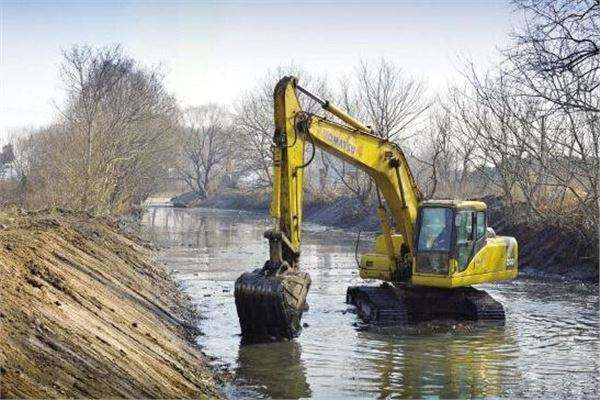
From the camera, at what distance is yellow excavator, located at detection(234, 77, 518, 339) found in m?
12.3

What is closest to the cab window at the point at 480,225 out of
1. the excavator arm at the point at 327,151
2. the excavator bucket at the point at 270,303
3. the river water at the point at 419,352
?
the excavator arm at the point at 327,151

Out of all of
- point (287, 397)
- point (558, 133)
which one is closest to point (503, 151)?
point (558, 133)

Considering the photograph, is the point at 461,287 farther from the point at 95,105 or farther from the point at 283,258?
the point at 95,105

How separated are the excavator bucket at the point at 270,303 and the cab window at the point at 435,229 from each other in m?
3.08

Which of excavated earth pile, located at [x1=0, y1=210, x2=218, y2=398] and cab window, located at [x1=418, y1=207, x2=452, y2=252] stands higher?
cab window, located at [x1=418, y1=207, x2=452, y2=252]

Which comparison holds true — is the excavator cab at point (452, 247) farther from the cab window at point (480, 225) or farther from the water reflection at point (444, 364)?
the water reflection at point (444, 364)

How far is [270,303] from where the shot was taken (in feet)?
39.3

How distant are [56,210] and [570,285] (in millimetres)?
15451

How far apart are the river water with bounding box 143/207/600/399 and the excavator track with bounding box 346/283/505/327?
35cm

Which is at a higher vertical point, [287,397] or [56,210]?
[56,210]

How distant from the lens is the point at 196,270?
23.0 meters

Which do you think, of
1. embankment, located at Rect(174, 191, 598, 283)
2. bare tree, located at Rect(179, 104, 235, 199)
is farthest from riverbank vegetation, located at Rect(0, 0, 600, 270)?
bare tree, located at Rect(179, 104, 235, 199)

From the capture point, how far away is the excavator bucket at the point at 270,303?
1191 centimetres

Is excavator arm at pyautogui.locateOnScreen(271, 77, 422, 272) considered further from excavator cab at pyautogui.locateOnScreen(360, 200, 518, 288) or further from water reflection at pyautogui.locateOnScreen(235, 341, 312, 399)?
water reflection at pyautogui.locateOnScreen(235, 341, 312, 399)
